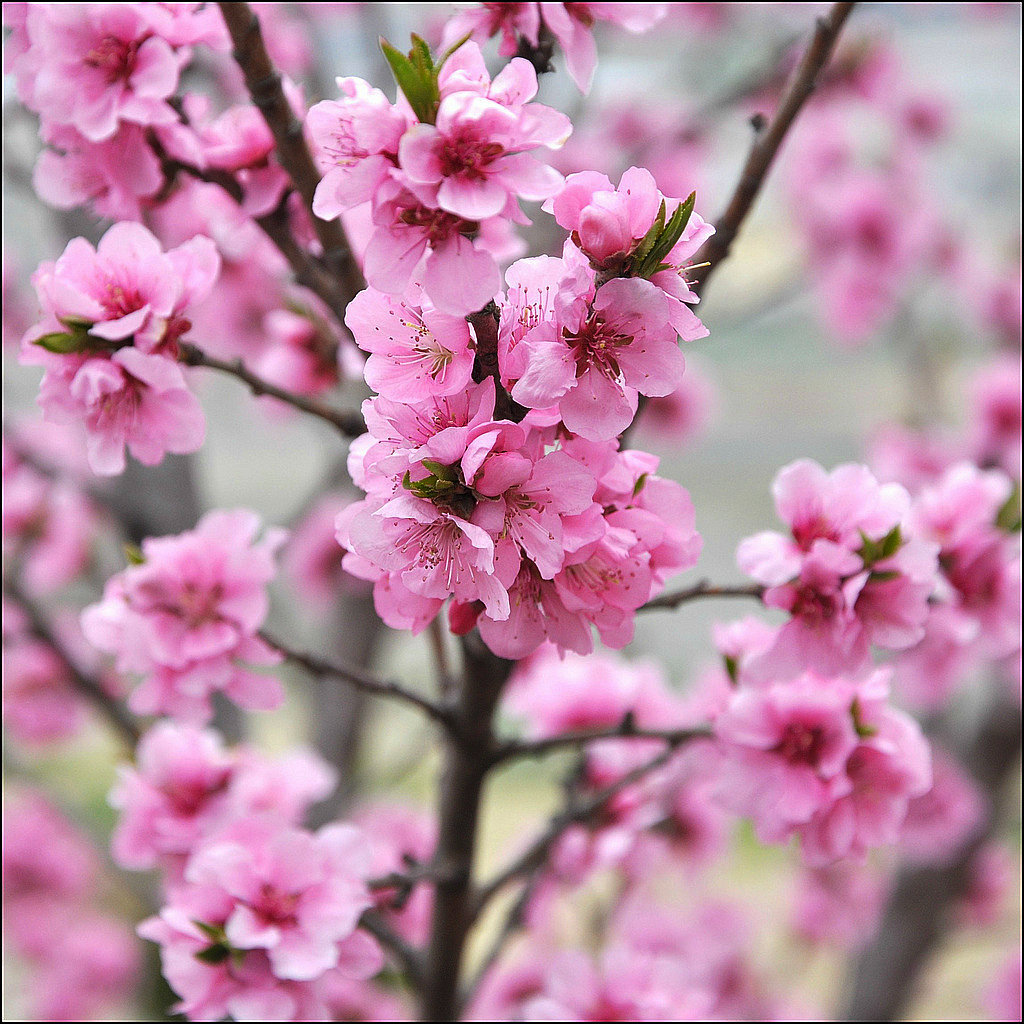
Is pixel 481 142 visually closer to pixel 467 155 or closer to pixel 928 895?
pixel 467 155

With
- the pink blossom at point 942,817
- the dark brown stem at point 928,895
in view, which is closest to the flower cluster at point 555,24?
the pink blossom at point 942,817

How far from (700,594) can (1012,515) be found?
29 cm

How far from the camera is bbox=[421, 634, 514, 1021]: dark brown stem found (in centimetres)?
66

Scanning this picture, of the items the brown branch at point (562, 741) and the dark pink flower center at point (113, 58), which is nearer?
the dark pink flower center at point (113, 58)

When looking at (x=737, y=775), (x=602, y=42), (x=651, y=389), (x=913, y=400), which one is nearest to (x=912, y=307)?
(x=913, y=400)

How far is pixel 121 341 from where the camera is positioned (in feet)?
1.77

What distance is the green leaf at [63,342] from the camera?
1.69 feet

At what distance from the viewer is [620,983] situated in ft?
2.45

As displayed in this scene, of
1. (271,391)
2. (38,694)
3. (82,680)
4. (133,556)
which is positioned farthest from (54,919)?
(271,391)

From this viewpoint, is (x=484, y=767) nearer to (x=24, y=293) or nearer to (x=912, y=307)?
(x=24, y=293)

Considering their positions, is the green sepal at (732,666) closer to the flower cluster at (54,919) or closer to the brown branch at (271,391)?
the brown branch at (271,391)

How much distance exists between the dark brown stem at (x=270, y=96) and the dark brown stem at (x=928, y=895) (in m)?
1.45

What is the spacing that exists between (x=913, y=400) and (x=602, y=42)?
1059mm

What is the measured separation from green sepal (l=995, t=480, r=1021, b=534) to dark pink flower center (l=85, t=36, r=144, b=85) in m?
0.70
